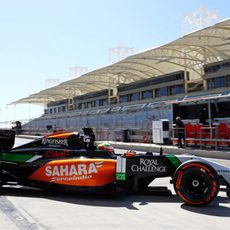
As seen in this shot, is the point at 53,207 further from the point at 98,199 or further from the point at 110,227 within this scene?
the point at 110,227

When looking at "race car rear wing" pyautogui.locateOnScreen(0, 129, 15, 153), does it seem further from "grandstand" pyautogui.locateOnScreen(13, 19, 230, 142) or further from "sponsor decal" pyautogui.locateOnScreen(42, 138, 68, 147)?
"grandstand" pyautogui.locateOnScreen(13, 19, 230, 142)

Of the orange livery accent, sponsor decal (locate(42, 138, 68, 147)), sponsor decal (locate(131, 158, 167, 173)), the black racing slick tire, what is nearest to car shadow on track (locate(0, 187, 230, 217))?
the black racing slick tire

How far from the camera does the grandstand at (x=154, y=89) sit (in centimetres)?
2016

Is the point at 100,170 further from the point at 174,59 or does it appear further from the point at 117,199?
the point at 174,59

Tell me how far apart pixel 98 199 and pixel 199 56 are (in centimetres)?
4702

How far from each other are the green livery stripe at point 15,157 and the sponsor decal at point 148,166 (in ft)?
7.09

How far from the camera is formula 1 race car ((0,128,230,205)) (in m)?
5.32

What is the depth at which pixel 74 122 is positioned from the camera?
35125 millimetres

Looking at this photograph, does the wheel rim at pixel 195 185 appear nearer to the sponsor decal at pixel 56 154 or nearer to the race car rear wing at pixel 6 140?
the sponsor decal at pixel 56 154

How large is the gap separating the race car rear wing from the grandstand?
11.2 meters

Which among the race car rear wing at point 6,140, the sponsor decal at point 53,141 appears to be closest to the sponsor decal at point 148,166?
the sponsor decal at point 53,141

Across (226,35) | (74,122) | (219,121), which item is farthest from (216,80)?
(219,121)

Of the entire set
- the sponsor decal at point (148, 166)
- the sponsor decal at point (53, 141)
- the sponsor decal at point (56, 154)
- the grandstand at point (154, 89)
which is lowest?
the sponsor decal at point (148, 166)

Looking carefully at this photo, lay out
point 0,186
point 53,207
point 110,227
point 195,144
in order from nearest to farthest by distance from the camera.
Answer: point 110,227, point 53,207, point 0,186, point 195,144
